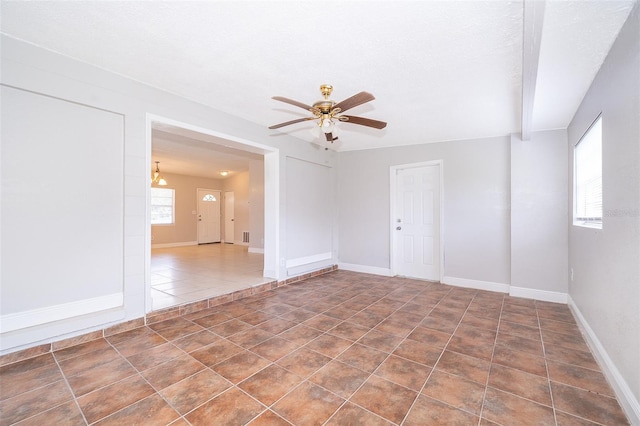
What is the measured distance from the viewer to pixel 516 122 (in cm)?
368

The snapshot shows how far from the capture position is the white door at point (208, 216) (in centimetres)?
1009

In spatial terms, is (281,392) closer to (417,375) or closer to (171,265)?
(417,375)

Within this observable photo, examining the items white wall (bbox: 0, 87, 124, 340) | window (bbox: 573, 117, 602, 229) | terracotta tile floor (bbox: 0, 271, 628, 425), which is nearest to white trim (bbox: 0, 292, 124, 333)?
white wall (bbox: 0, 87, 124, 340)

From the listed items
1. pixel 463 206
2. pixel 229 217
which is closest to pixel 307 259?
pixel 463 206

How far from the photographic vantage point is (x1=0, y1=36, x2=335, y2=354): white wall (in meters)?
2.17

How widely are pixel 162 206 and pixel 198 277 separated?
5777 millimetres

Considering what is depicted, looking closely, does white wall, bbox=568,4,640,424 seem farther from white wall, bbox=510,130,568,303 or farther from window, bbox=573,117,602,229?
white wall, bbox=510,130,568,303

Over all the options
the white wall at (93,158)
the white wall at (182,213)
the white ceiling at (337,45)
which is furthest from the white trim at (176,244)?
the white ceiling at (337,45)

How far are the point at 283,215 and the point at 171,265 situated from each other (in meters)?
3.00

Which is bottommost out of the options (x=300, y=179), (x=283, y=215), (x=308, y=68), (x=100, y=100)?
(x=283, y=215)

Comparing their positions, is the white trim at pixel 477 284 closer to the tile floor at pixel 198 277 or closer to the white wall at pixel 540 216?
the white wall at pixel 540 216

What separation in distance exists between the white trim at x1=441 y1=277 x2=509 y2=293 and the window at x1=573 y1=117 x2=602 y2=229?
1.40m

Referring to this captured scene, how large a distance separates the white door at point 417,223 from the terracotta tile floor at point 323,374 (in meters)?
1.78

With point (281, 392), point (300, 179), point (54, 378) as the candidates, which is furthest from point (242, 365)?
point (300, 179)
